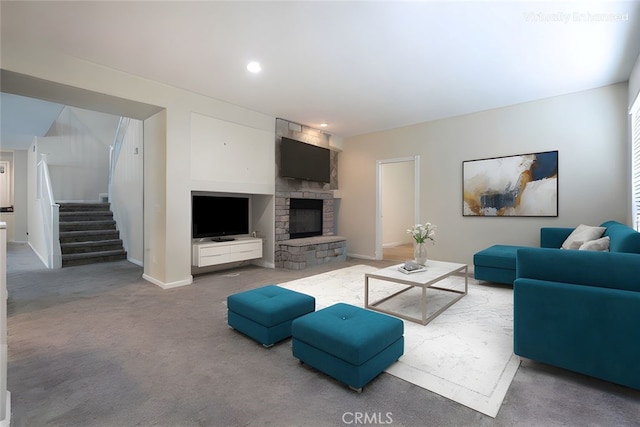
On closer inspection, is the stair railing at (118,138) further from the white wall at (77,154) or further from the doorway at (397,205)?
the doorway at (397,205)

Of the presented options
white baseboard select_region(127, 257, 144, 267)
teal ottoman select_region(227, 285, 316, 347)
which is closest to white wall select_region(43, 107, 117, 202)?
white baseboard select_region(127, 257, 144, 267)

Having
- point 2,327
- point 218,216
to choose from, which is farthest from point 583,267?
point 218,216

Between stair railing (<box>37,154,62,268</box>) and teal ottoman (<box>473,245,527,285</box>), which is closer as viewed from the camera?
teal ottoman (<box>473,245,527,285</box>)

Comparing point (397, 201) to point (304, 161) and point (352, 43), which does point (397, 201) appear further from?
point (352, 43)

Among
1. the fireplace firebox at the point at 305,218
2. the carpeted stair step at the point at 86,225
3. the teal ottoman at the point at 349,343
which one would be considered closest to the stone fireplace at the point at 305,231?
the fireplace firebox at the point at 305,218

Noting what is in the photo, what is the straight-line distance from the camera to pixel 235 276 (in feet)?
15.8

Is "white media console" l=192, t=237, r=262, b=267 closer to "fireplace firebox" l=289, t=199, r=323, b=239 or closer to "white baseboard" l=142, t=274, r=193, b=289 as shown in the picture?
"white baseboard" l=142, t=274, r=193, b=289

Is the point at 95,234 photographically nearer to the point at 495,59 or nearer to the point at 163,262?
the point at 163,262

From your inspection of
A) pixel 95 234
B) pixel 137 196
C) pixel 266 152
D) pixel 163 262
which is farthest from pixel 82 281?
pixel 266 152

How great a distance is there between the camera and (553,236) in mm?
4141

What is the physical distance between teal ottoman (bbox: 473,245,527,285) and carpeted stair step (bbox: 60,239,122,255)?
6983 millimetres

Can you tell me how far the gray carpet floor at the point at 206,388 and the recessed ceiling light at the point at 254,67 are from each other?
2829mm

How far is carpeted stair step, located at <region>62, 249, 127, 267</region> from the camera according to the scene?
18.4 ft

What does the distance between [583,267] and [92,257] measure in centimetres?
744
